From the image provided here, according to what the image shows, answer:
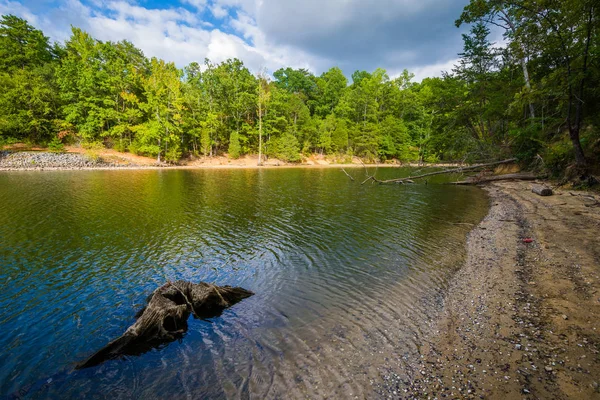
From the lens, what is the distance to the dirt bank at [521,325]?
479 centimetres

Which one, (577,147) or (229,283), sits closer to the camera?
(229,283)

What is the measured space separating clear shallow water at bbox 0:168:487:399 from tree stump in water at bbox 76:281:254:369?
291mm

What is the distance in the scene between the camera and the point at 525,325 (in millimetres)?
6371

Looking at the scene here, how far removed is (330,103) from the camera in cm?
8838

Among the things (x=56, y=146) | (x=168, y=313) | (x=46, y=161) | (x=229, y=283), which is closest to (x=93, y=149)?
(x=56, y=146)

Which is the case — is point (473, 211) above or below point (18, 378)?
above

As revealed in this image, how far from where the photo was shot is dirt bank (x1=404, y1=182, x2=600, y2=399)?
4.79m

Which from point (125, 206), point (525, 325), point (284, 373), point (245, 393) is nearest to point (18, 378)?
point (245, 393)

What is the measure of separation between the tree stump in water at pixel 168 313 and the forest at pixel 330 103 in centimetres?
2238

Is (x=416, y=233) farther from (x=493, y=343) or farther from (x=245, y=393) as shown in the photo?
(x=245, y=393)

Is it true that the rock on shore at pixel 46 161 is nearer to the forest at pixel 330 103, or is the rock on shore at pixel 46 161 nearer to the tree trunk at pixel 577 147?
the forest at pixel 330 103

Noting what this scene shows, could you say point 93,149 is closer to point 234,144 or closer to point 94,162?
point 94,162

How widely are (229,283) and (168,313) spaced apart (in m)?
2.97

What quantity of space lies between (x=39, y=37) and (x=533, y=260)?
315 ft
